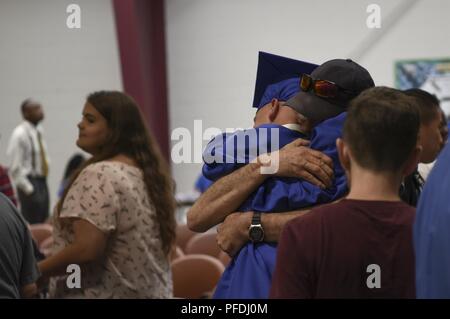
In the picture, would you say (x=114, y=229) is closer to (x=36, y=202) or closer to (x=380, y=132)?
(x=380, y=132)

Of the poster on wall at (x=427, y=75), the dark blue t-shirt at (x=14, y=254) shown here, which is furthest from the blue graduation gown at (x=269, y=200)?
the poster on wall at (x=427, y=75)

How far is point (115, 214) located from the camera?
2.97m

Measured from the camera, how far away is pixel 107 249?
2996 mm

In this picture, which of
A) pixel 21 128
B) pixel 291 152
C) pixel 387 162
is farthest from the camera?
pixel 21 128

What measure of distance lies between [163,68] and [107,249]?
6.96 m

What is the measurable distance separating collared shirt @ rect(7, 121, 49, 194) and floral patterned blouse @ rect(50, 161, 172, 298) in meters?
5.45

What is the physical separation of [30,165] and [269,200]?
6820 millimetres

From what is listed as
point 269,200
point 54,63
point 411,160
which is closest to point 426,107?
point 269,200

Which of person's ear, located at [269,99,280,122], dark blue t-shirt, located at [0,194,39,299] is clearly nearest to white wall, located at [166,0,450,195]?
dark blue t-shirt, located at [0,194,39,299]

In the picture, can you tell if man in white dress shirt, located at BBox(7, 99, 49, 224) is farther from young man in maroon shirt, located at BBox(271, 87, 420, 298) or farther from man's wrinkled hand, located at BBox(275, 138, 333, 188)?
young man in maroon shirt, located at BBox(271, 87, 420, 298)

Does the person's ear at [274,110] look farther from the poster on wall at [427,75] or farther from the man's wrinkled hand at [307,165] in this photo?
the poster on wall at [427,75]

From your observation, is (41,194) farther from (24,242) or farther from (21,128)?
(24,242)

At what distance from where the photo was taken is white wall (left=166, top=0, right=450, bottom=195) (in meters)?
8.34

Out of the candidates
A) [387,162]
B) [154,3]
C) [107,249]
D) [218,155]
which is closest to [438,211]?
[387,162]
